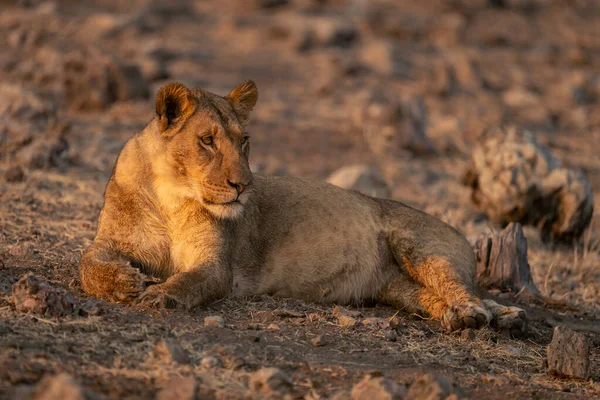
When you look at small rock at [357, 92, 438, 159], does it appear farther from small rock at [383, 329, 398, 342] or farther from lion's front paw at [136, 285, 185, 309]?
lion's front paw at [136, 285, 185, 309]

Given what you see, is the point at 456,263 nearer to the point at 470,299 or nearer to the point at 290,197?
the point at 470,299

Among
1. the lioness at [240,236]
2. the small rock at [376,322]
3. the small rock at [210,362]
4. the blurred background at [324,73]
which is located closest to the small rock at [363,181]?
the blurred background at [324,73]

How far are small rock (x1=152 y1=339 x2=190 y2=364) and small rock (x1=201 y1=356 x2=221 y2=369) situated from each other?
0.09 meters

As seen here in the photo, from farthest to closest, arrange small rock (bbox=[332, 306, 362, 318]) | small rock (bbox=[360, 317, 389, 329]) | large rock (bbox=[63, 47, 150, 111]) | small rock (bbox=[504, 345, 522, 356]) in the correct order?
1. large rock (bbox=[63, 47, 150, 111])
2. small rock (bbox=[332, 306, 362, 318])
3. small rock (bbox=[360, 317, 389, 329])
4. small rock (bbox=[504, 345, 522, 356])

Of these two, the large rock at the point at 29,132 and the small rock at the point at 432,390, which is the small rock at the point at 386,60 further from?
the small rock at the point at 432,390

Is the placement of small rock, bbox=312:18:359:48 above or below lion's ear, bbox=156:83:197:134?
above

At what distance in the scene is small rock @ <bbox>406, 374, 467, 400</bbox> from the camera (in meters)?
4.41

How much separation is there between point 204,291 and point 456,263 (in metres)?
2.22

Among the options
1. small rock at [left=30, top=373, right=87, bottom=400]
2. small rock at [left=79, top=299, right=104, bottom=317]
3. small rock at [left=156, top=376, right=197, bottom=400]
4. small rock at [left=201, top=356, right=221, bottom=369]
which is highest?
small rock at [left=30, top=373, right=87, bottom=400]

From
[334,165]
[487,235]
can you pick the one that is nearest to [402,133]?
[334,165]

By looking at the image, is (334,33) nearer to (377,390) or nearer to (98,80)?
(98,80)

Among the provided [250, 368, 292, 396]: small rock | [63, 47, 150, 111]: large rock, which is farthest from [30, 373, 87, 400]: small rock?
[63, 47, 150, 111]: large rock

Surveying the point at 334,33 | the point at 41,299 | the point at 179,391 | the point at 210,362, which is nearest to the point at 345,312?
the point at 210,362

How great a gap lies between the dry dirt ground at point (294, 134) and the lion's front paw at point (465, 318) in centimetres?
11
